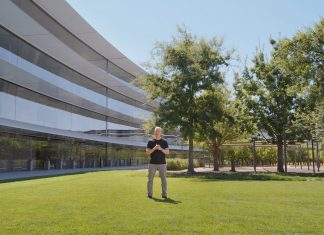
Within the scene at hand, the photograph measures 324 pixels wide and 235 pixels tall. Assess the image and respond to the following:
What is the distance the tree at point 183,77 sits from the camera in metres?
28.7

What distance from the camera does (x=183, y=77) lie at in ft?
94.6

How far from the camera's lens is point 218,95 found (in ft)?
106

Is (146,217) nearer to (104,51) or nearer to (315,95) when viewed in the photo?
(315,95)

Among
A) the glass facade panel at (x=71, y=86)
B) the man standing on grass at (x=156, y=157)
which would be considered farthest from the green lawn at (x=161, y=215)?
the glass facade panel at (x=71, y=86)

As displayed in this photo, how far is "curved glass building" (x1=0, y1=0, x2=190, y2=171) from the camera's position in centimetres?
2880

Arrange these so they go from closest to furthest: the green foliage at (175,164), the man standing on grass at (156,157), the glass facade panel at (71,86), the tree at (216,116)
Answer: the man standing on grass at (156,157) < the glass facade panel at (71,86) < the tree at (216,116) < the green foliage at (175,164)

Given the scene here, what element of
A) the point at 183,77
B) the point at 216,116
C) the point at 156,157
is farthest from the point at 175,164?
the point at 156,157

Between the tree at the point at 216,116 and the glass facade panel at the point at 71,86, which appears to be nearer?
the glass facade panel at the point at 71,86

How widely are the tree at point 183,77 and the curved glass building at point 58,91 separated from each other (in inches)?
98.8

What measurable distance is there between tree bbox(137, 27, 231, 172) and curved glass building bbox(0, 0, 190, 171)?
251 cm

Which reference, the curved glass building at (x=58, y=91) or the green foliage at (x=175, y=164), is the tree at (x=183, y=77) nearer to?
the curved glass building at (x=58, y=91)

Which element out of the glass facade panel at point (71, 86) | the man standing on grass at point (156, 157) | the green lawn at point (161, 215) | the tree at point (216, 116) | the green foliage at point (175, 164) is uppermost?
the glass facade panel at point (71, 86)

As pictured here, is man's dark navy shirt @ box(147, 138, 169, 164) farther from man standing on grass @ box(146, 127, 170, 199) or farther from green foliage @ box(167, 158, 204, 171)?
green foliage @ box(167, 158, 204, 171)

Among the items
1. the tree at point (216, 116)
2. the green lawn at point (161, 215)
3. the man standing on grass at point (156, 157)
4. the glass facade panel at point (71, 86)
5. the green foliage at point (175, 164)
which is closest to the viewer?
the green lawn at point (161, 215)
